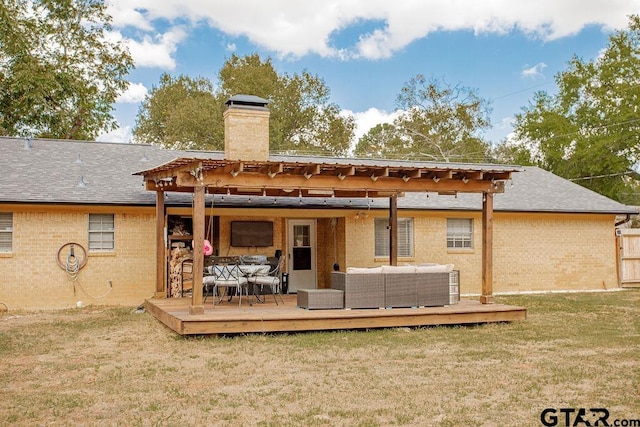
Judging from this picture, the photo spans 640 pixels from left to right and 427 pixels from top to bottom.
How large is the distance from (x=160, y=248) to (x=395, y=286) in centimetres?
510

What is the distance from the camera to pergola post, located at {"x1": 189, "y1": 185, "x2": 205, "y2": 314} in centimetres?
1083

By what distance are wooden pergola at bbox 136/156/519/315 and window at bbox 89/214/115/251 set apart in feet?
5.24

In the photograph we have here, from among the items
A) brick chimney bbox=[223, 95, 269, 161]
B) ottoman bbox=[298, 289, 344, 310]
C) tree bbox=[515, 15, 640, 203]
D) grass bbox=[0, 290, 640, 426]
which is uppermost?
tree bbox=[515, 15, 640, 203]

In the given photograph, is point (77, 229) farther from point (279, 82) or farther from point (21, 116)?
point (279, 82)

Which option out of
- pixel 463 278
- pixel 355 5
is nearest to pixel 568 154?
pixel 355 5

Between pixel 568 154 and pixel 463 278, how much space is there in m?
24.7

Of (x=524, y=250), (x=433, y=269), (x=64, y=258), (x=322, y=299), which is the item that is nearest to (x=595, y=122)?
(x=524, y=250)

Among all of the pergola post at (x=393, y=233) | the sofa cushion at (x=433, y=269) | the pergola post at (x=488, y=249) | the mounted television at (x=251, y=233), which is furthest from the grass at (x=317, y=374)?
the mounted television at (x=251, y=233)

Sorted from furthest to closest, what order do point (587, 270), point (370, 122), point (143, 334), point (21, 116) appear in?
1. point (370, 122)
2. point (21, 116)
3. point (587, 270)
4. point (143, 334)

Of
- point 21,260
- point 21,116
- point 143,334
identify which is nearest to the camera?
point 143,334

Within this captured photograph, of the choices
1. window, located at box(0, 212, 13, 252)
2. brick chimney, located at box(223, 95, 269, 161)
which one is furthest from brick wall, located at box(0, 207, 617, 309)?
brick chimney, located at box(223, 95, 269, 161)

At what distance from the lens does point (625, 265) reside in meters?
19.9

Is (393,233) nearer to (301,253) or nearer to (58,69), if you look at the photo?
(301,253)

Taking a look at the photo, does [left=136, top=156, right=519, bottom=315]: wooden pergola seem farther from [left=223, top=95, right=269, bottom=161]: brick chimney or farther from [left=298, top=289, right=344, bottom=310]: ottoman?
[left=298, top=289, right=344, bottom=310]: ottoman
